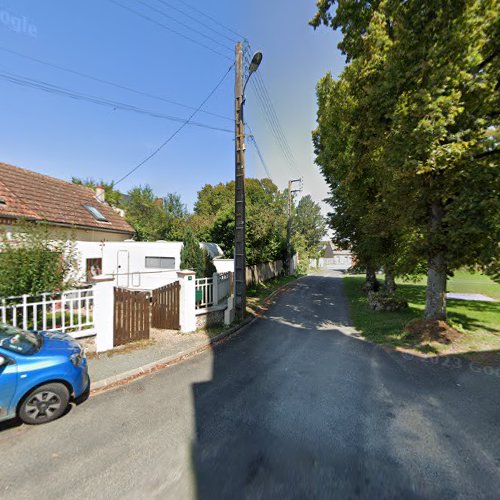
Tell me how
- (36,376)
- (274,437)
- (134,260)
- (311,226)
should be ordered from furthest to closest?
(311,226)
(134,260)
(36,376)
(274,437)

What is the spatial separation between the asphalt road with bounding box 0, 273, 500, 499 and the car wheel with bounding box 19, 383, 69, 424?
0.14 meters

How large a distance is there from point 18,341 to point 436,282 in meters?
9.55

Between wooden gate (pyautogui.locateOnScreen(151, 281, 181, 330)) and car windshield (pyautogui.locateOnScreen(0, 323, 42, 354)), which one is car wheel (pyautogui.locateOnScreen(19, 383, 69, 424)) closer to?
car windshield (pyautogui.locateOnScreen(0, 323, 42, 354))

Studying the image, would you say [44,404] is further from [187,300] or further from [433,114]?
[433,114]

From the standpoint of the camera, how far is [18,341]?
12.7 ft

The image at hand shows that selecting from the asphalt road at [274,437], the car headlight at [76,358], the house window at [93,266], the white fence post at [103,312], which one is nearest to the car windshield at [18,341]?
the car headlight at [76,358]

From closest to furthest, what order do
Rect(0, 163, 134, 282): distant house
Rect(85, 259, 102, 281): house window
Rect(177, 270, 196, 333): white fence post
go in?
1. Rect(177, 270, 196, 333): white fence post
2. Rect(0, 163, 134, 282): distant house
3. Rect(85, 259, 102, 281): house window

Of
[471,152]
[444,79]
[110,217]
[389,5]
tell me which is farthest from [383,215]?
[110,217]

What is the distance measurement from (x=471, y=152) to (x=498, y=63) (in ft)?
5.71

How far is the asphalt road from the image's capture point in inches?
108

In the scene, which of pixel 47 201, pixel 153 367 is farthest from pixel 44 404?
pixel 47 201

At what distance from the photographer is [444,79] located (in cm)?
538

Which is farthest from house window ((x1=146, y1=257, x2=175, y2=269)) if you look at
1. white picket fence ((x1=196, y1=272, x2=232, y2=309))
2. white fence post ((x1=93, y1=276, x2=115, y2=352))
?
white fence post ((x1=93, y1=276, x2=115, y2=352))

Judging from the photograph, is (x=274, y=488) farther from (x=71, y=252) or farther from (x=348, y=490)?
(x=71, y=252)
